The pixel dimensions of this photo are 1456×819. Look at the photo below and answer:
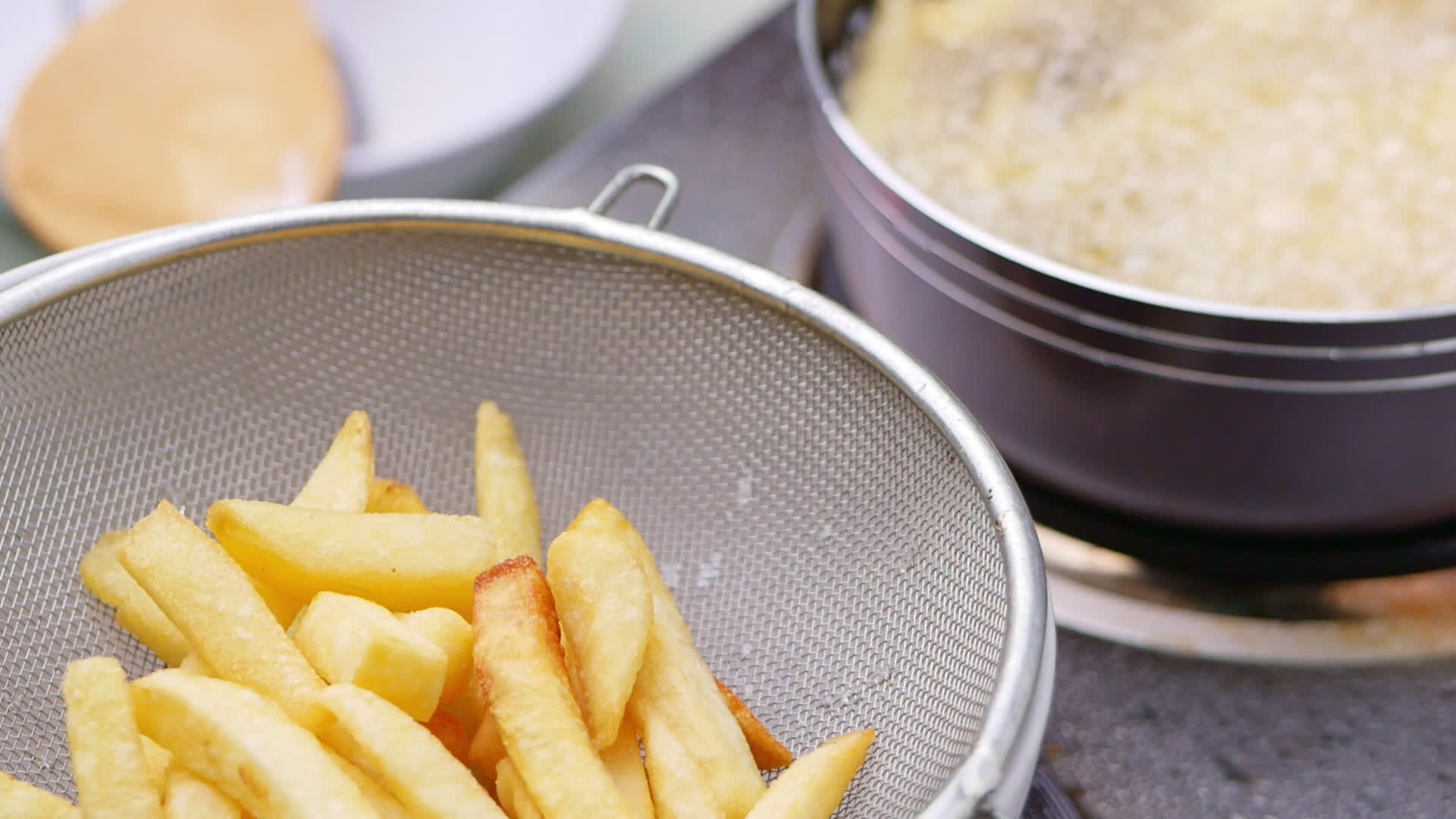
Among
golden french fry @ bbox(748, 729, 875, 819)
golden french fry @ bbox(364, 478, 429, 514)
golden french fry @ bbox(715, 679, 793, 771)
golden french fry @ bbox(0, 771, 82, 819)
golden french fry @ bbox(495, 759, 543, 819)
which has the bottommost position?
golden french fry @ bbox(715, 679, 793, 771)

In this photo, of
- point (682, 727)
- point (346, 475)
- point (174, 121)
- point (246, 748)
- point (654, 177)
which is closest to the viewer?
point (246, 748)

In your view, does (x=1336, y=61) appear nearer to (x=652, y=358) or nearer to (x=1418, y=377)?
(x=1418, y=377)

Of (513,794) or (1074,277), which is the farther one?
(1074,277)

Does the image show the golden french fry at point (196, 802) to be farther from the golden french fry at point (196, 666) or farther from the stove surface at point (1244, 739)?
the stove surface at point (1244, 739)

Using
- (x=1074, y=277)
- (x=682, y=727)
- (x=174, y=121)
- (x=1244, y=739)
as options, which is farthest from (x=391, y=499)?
(x=174, y=121)

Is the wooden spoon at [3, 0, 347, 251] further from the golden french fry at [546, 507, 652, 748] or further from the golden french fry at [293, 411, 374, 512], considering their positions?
the golden french fry at [546, 507, 652, 748]

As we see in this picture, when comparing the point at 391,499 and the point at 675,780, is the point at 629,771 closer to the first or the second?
the point at 675,780

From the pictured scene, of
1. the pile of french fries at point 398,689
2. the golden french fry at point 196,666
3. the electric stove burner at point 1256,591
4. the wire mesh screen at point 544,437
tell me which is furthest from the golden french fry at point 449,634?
the electric stove burner at point 1256,591

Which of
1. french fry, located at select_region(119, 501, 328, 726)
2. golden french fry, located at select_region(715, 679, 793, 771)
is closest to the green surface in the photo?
french fry, located at select_region(119, 501, 328, 726)
